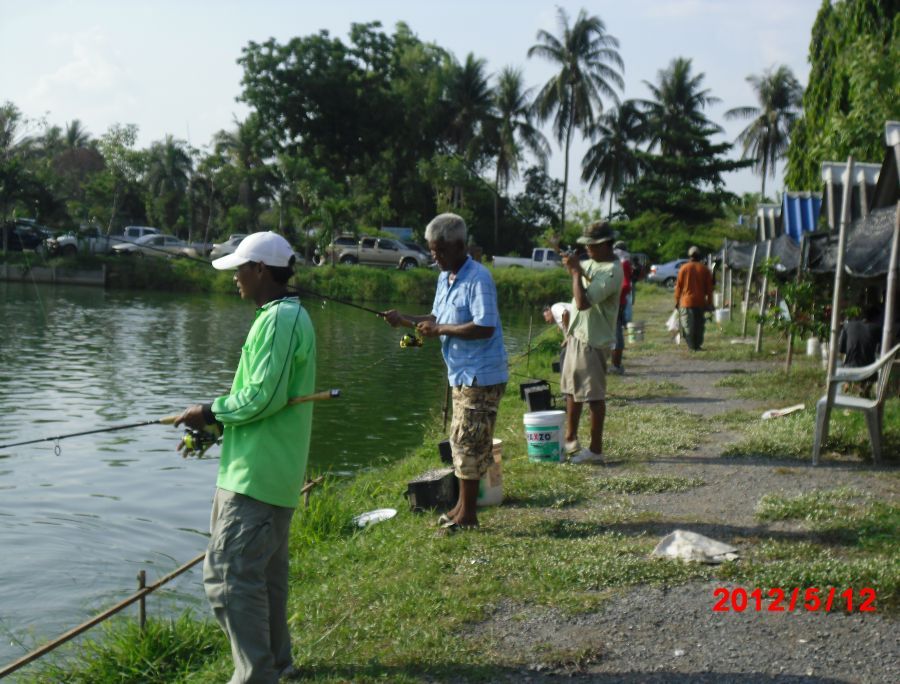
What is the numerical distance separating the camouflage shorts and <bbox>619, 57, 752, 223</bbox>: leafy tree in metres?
47.9

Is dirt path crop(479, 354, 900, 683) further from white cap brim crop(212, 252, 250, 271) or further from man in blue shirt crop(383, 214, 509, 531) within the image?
white cap brim crop(212, 252, 250, 271)

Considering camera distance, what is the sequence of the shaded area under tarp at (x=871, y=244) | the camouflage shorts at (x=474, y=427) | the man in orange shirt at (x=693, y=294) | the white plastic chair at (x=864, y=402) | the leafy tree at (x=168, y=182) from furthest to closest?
the leafy tree at (x=168, y=182) → the man in orange shirt at (x=693, y=294) → the shaded area under tarp at (x=871, y=244) → the white plastic chair at (x=864, y=402) → the camouflage shorts at (x=474, y=427)

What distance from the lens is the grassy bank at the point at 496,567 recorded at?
457 centimetres

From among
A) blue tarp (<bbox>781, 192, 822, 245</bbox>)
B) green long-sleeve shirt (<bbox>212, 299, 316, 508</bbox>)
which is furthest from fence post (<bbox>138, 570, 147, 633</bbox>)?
blue tarp (<bbox>781, 192, 822, 245</bbox>)

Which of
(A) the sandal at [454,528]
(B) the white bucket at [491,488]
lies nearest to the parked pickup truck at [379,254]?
(B) the white bucket at [491,488]

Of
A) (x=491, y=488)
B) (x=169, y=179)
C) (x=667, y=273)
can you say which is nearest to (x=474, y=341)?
(x=491, y=488)

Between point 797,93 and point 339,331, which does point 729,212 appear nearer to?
point 797,93

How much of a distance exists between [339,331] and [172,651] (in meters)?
24.3

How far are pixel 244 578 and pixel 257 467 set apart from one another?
420mm

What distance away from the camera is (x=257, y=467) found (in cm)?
396

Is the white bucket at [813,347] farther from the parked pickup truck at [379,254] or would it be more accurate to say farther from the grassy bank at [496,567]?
the parked pickup truck at [379,254]

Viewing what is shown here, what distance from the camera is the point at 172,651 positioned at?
17.0 feet

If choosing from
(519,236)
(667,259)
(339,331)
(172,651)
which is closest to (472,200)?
(519,236)
